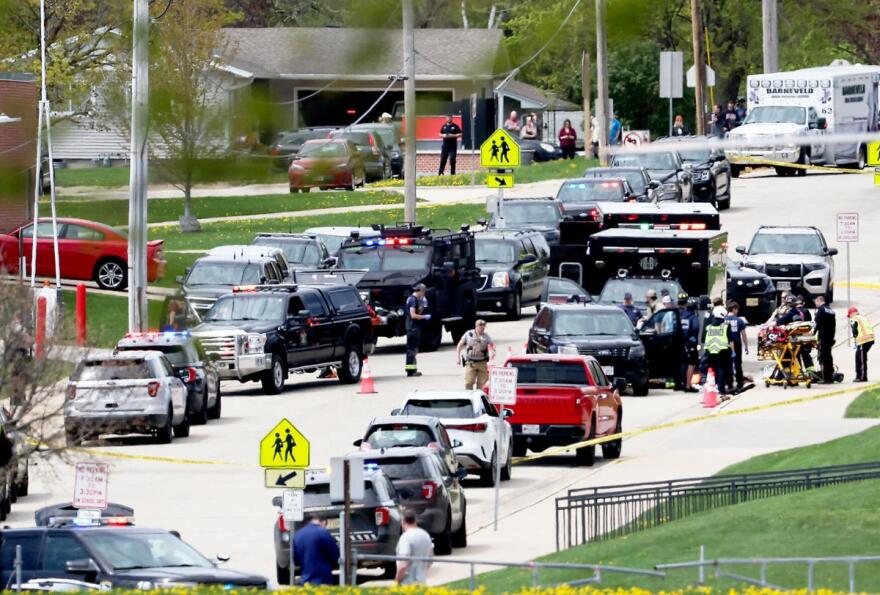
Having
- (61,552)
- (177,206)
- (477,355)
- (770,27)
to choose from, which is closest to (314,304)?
(477,355)

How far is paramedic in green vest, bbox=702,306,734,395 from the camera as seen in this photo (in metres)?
31.0

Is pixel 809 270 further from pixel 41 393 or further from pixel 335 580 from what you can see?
pixel 335 580

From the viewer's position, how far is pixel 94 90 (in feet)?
10.7

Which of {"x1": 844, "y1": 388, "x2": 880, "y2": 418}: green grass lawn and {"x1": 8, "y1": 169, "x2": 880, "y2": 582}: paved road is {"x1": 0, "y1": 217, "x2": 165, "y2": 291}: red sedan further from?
{"x1": 844, "y1": 388, "x2": 880, "y2": 418}: green grass lawn

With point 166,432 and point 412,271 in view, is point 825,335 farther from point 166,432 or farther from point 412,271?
point 166,432

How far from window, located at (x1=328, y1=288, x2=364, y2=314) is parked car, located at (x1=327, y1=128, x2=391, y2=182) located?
27127mm

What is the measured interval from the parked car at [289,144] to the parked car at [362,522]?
Answer: 14795mm

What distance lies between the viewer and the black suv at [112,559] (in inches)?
612

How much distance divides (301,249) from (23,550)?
73.7 ft

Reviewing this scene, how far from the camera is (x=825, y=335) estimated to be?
3111 cm

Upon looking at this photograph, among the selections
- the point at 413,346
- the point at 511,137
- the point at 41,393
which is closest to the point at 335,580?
the point at 41,393

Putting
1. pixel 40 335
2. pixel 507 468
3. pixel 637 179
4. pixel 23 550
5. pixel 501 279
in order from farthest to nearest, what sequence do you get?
pixel 637 179 < pixel 501 279 < pixel 507 468 < pixel 40 335 < pixel 23 550

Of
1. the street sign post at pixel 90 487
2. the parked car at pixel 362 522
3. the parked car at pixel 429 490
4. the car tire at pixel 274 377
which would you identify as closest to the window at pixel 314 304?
the car tire at pixel 274 377

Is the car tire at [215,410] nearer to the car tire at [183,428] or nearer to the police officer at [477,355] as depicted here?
the car tire at [183,428]
